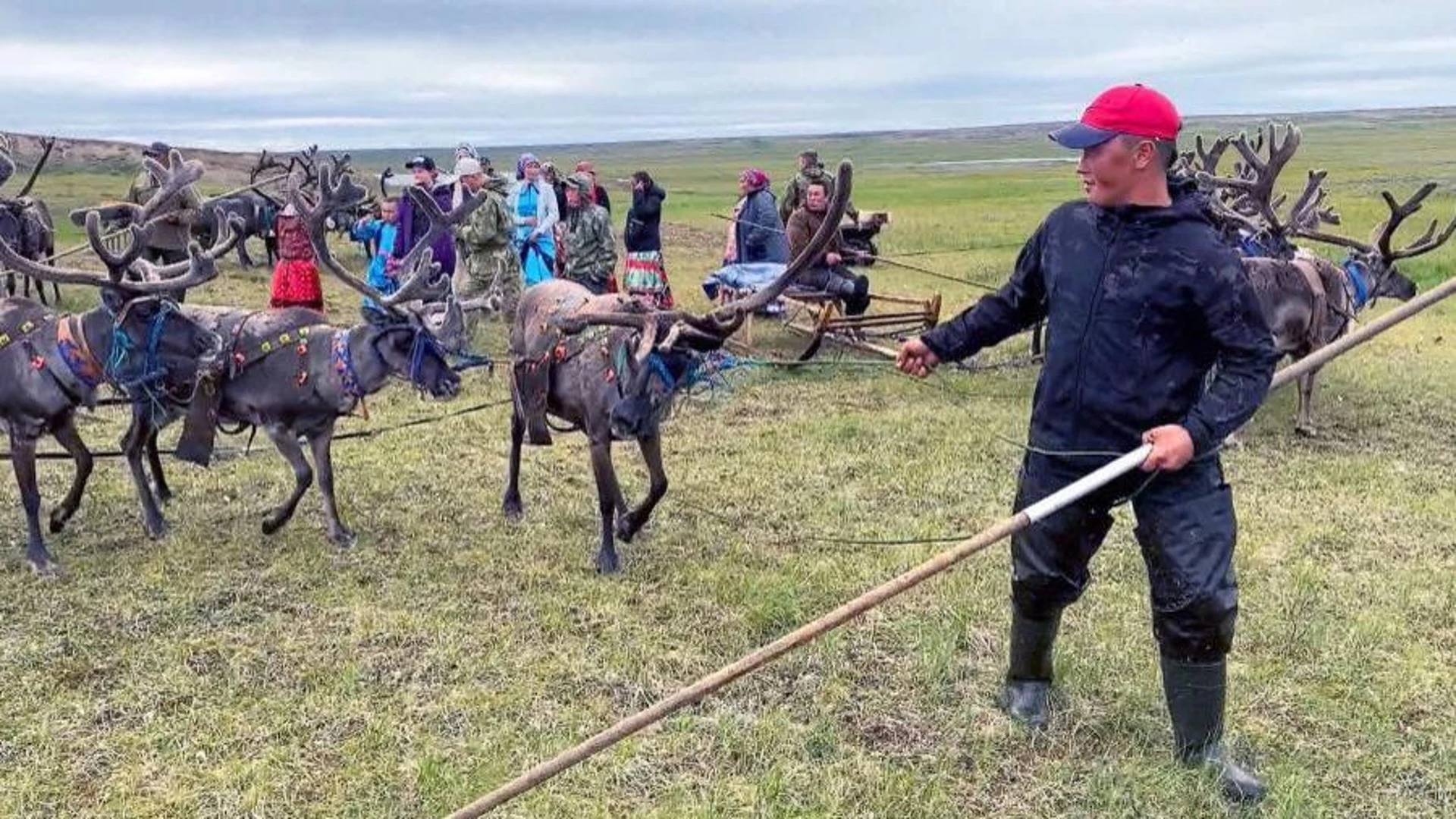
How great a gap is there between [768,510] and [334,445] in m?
3.48

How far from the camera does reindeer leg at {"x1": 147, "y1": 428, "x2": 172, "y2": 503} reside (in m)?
7.36

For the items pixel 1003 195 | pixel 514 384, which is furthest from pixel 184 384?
pixel 1003 195

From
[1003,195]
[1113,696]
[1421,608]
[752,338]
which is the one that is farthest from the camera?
[1003,195]

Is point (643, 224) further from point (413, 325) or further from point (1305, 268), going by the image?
point (1305, 268)

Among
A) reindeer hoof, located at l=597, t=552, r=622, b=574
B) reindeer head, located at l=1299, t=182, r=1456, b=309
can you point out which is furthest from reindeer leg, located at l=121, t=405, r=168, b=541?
reindeer head, located at l=1299, t=182, r=1456, b=309

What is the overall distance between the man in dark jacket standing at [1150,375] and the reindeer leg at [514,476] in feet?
12.1

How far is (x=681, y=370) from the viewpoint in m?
6.04

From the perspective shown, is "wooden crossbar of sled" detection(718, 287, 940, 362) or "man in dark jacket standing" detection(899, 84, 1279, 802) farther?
"wooden crossbar of sled" detection(718, 287, 940, 362)

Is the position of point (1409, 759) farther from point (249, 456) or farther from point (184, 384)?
point (249, 456)

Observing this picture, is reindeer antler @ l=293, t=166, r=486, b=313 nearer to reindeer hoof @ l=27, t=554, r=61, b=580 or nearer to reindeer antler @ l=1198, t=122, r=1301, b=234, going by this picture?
reindeer hoof @ l=27, t=554, r=61, b=580

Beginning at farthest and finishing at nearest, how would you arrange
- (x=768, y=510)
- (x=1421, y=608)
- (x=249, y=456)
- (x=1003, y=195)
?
(x=1003, y=195) < (x=249, y=456) < (x=768, y=510) < (x=1421, y=608)

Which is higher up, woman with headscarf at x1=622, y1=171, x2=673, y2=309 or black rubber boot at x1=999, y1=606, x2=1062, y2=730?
woman with headscarf at x1=622, y1=171, x2=673, y2=309

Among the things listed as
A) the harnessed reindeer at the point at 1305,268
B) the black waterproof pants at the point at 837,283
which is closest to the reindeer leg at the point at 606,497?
the harnessed reindeer at the point at 1305,268

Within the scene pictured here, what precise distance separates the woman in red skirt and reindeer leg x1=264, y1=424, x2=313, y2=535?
16.6 feet
